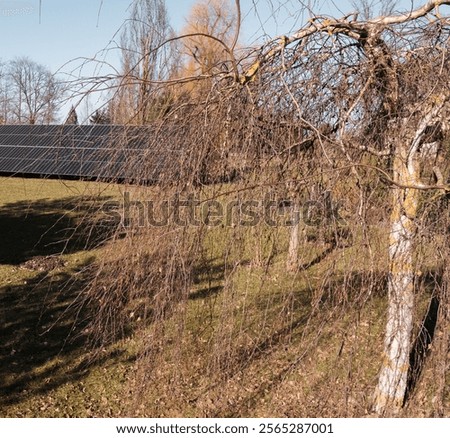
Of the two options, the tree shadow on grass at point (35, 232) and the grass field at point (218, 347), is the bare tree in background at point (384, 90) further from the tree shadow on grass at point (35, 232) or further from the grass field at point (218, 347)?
the tree shadow on grass at point (35, 232)

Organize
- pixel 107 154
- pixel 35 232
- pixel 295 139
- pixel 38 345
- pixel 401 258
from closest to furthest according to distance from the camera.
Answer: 1. pixel 401 258
2. pixel 295 139
3. pixel 107 154
4. pixel 38 345
5. pixel 35 232

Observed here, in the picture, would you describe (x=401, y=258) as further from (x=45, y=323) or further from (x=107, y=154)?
(x=45, y=323)

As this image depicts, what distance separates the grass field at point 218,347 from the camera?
228 cm

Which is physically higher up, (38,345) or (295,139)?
(295,139)

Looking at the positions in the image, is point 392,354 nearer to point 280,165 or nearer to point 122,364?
point 280,165

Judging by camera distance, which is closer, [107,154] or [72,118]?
[72,118]

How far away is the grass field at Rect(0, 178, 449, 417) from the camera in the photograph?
228 cm

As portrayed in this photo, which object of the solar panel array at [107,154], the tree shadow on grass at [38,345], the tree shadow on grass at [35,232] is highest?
the solar panel array at [107,154]

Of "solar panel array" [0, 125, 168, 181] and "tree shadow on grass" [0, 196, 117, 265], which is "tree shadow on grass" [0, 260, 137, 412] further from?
Result: "solar panel array" [0, 125, 168, 181]

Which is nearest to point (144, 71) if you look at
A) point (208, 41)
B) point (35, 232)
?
point (208, 41)

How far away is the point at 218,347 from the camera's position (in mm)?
2346

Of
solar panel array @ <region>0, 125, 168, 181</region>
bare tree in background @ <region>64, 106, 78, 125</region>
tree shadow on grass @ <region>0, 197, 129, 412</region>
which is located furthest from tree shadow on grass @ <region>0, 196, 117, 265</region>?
bare tree in background @ <region>64, 106, 78, 125</region>

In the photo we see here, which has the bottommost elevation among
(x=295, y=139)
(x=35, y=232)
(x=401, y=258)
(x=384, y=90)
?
(x=35, y=232)

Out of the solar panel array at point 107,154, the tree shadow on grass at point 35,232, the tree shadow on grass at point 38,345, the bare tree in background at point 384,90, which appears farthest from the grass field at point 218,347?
the tree shadow on grass at point 35,232
